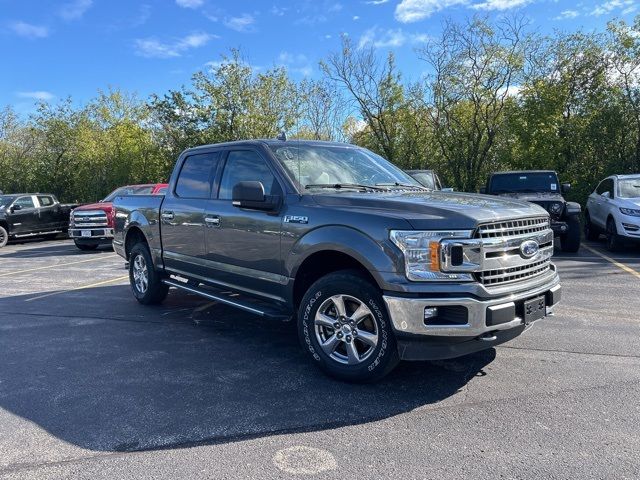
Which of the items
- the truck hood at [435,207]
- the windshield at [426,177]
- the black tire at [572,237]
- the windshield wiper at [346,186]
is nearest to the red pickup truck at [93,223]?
the windshield at [426,177]

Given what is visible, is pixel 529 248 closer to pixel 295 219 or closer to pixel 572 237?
pixel 295 219

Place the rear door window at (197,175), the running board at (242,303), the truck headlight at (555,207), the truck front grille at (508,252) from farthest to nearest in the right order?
the truck headlight at (555,207), the rear door window at (197,175), the running board at (242,303), the truck front grille at (508,252)

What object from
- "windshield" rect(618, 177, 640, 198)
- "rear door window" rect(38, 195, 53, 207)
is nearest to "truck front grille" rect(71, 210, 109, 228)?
"rear door window" rect(38, 195, 53, 207)

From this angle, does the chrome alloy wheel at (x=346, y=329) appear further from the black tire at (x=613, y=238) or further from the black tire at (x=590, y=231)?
the black tire at (x=590, y=231)

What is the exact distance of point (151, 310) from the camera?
22.5 ft

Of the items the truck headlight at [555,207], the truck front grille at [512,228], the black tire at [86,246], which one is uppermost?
the truck front grille at [512,228]

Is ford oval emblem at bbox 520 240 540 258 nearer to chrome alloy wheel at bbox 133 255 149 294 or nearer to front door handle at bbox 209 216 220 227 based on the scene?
front door handle at bbox 209 216 220 227

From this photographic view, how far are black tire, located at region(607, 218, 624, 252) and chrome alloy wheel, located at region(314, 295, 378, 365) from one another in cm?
939

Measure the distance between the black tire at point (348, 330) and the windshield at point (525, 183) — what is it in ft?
31.1

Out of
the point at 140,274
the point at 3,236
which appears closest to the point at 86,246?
the point at 3,236

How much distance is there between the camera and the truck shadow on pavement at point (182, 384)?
11.3 feet

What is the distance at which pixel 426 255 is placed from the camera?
3.61m

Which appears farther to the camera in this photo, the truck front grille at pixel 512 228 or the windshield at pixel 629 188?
the windshield at pixel 629 188

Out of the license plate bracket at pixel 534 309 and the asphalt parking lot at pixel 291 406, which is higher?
the license plate bracket at pixel 534 309
